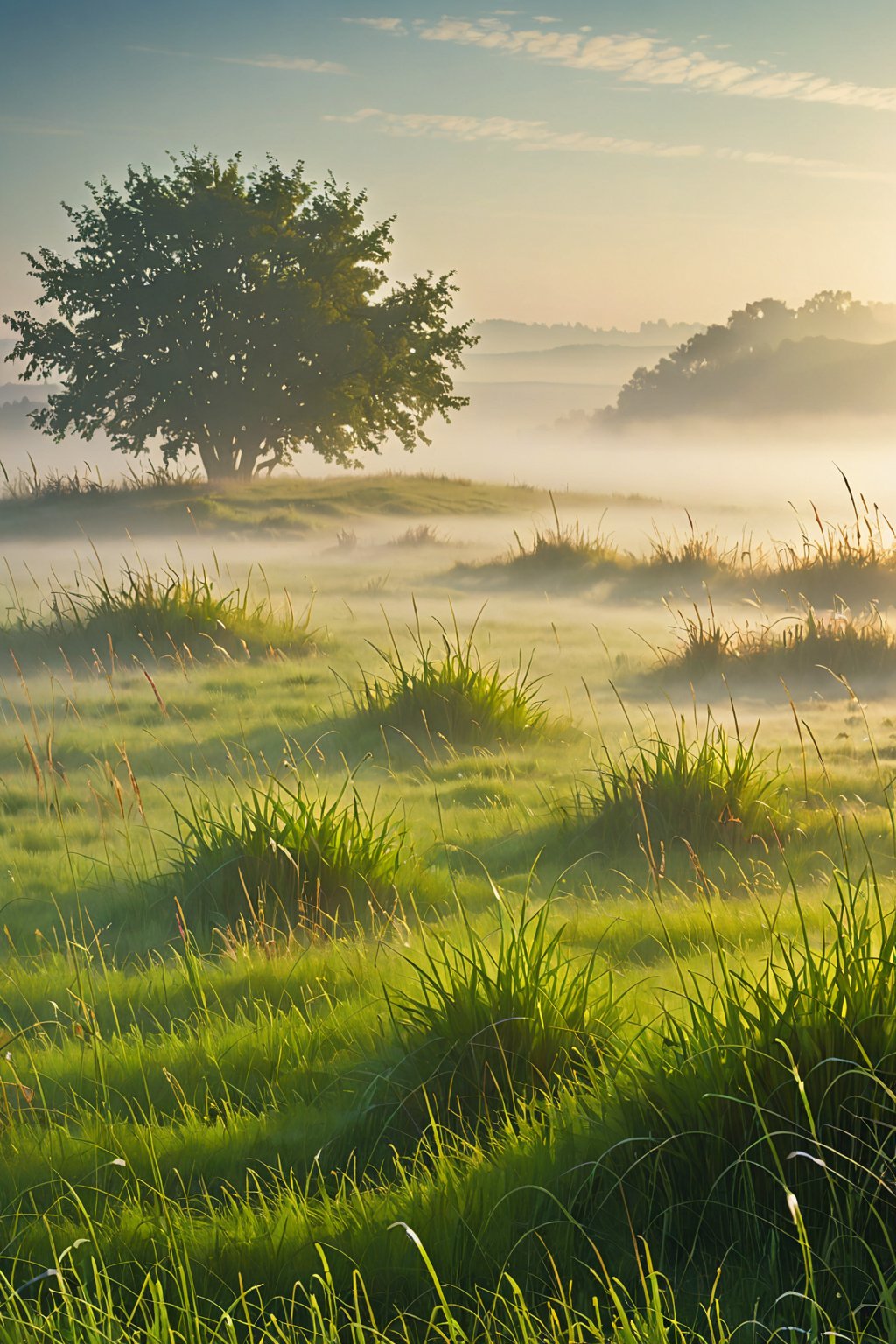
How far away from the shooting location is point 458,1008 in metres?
3.24

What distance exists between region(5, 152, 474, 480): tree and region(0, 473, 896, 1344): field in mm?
19676

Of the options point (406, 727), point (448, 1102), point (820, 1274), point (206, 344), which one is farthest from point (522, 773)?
point (206, 344)

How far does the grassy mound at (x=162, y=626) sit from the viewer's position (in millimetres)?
11211

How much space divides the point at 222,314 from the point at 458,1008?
28.5 m

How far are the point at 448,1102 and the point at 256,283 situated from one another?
28613mm

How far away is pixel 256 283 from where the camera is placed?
Answer: 2914 centimetres

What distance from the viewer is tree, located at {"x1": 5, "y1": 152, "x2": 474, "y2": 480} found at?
94.2 ft

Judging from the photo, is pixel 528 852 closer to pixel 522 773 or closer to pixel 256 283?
pixel 522 773

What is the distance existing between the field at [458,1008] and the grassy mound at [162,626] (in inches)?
7.2

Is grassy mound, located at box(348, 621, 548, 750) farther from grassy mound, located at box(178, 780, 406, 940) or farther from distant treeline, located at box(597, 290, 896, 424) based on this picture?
distant treeline, located at box(597, 290, 896, 424)

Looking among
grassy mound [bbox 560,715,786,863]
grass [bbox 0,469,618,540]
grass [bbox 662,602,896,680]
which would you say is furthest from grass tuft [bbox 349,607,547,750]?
grass [bbox 0,469,618,540]

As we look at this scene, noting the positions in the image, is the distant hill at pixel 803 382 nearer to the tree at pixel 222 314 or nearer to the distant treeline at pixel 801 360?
the distant treeline at pixel 801 360

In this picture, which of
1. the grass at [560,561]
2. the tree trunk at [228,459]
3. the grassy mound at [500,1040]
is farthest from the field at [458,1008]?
the tree trunk at [228,459]

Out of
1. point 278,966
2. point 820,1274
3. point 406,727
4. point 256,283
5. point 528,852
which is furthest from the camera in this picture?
point 256,283
